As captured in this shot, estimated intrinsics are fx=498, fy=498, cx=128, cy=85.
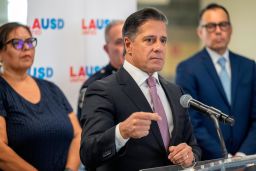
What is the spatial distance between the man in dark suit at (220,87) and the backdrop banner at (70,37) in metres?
0.79

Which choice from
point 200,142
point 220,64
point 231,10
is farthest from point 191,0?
point 200,142

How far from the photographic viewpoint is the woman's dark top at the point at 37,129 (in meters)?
3.02

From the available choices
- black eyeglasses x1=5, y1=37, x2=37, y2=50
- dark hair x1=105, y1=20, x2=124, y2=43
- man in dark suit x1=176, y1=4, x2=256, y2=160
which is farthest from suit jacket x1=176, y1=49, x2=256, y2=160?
black eyeglasses x1=5, y1=37, x2=37, y2=50

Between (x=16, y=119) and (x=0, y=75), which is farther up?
(x=0, y=75)

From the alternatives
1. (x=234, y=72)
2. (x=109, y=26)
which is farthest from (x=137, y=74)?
(x=109, y=26)

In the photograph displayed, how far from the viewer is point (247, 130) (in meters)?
3.65

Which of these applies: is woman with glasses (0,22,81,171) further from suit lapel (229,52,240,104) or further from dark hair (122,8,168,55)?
suit lapel (229,52,240,104)

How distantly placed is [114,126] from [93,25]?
2029 millimetres

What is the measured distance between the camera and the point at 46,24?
3.86 m

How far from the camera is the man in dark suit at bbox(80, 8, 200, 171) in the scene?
2.16 meters

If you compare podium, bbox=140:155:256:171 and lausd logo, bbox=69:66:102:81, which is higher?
lausd logo, bbox=69:66:102:81

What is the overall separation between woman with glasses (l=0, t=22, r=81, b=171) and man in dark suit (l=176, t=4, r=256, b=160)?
881mm

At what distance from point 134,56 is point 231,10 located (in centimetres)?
375

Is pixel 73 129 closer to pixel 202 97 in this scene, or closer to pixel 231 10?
pixel 202 97
